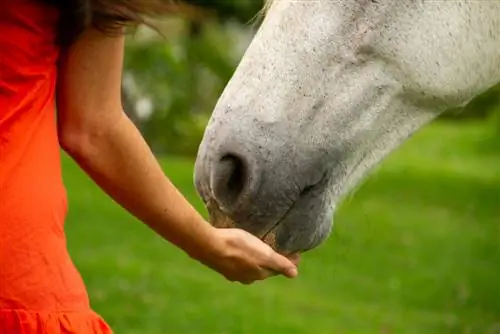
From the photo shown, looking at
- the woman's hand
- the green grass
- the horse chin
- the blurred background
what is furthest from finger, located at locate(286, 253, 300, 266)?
the green grass

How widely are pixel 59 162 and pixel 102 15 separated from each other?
0.26 metres

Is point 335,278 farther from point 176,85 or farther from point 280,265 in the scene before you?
point 176,85

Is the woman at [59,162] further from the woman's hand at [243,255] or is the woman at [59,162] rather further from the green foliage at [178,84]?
the green foliage at [178,84]

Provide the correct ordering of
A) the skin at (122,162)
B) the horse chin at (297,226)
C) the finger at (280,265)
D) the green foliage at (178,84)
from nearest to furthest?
the skin at (122,162)
the finger at (280,265)
the horse chin at (297,226)
the green foliage at (178,84)

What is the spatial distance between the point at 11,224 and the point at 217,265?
463 mm

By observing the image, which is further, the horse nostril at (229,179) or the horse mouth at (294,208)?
the horse mouth at (294,208)

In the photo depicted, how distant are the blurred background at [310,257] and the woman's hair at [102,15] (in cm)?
15

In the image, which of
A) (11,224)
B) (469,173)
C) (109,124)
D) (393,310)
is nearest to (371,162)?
(109,124)

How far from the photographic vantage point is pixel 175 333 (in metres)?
5.64

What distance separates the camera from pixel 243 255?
2191 millimetres

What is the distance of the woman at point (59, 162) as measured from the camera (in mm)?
1915

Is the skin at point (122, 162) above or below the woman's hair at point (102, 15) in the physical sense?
below

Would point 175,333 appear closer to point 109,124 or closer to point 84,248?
point 84,248

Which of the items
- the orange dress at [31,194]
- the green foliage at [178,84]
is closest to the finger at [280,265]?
the orange dress at [31,194]
